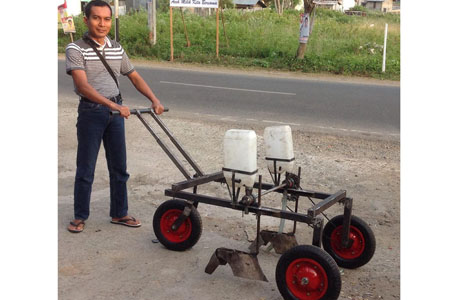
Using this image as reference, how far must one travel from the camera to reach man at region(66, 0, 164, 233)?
4.30 m

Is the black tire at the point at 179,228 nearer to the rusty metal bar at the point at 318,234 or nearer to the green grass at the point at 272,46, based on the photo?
the rusty metal bar at the point at 318,234

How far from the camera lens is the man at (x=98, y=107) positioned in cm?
430

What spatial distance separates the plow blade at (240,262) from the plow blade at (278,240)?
1.37ft

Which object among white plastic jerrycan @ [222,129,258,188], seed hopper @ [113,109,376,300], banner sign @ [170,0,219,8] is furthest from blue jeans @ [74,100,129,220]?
banner sign @ [170,0,219,8]

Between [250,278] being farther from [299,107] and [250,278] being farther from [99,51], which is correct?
[299,107]

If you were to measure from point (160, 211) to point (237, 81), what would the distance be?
11.2m

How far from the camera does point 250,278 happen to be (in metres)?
3.76

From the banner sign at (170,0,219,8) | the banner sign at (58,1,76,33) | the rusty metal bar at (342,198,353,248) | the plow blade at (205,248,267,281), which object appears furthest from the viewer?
the banner sign at (58,1,76,33)

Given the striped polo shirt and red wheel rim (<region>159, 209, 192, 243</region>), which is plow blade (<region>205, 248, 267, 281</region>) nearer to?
red wheel rim (<region>159, 209, 192, 243</region>)

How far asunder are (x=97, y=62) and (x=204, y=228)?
1.67 meters

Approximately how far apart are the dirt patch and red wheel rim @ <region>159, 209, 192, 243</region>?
0.39 ft

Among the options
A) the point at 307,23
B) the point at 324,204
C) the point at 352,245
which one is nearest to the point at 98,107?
the point at 324,204

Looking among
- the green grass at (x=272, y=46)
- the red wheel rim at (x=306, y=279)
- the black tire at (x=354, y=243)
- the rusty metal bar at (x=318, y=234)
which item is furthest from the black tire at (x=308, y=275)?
the green grass at (x=272, y=46)

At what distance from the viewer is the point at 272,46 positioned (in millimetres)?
21797
